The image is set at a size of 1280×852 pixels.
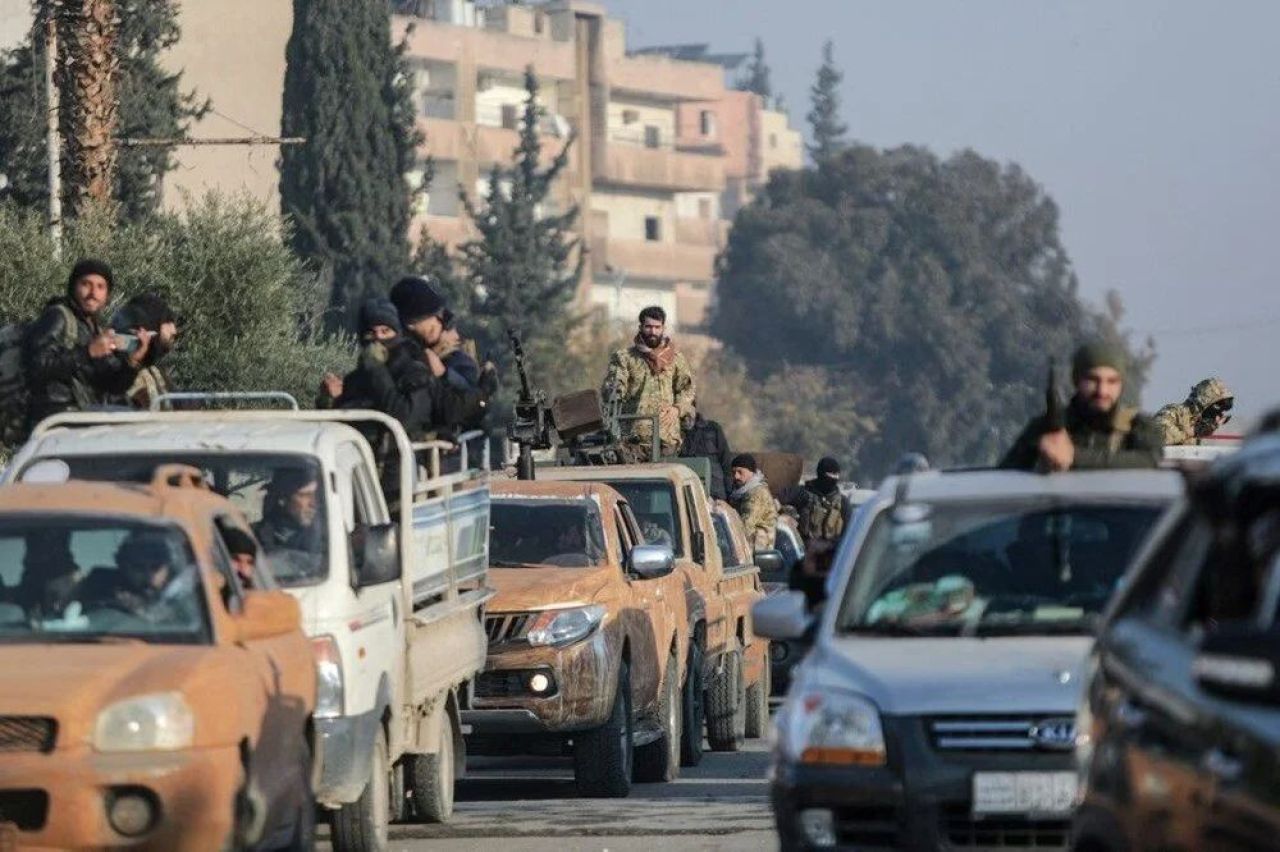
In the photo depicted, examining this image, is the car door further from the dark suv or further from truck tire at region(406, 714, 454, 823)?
truck tire at region(406, 714, 454, 823)

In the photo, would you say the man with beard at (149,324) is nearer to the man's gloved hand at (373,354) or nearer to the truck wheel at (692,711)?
the man's gloved hand at (373,354)

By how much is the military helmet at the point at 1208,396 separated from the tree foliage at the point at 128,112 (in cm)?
2672

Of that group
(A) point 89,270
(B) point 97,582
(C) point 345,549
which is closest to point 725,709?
(A) point 89,270

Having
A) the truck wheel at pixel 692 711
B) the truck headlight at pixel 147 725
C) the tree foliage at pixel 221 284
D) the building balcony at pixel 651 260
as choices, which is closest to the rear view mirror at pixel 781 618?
the truck headlight at pixel 147 725

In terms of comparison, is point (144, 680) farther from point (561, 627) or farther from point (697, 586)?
point (697, 586)

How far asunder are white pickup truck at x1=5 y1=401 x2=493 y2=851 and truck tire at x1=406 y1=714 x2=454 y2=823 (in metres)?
0.01

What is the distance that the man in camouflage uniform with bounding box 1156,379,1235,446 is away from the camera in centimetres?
2052

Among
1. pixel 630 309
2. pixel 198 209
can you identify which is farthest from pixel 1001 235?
pixel 198 209

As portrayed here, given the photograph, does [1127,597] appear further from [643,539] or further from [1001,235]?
[1001,235]

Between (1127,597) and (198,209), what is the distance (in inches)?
1303

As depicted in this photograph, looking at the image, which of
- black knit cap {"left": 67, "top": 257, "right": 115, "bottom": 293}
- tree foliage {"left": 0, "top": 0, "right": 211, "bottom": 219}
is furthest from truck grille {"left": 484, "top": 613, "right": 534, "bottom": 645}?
tree foliage {"left": 0, "top": 0, "right": 211, "bottom": 219}

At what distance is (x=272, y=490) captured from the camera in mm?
13156

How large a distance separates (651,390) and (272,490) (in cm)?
1154

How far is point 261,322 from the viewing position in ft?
126
